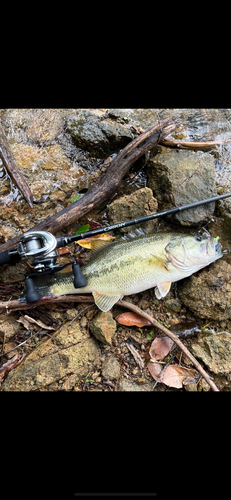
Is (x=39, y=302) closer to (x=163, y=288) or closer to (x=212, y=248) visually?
(x=163, y=288)

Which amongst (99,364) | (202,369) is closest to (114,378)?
(99,364)

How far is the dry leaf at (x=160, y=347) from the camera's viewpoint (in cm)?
341

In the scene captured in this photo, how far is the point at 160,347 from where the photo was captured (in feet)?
11.3

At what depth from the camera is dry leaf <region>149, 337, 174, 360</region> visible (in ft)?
11.2

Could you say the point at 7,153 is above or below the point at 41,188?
above

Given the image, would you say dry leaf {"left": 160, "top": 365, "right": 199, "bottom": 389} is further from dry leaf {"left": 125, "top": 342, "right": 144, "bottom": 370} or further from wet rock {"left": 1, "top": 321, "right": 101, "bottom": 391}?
wet rock {"left": 1, "top": 321, "right": 101, "bottom": 391}

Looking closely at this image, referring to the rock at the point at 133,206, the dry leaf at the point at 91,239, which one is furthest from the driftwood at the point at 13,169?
the rock at the point at 133,206

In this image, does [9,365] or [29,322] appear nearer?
[9,365]

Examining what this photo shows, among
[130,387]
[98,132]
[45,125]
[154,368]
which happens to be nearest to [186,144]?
[98,132]

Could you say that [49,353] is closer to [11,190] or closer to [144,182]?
[11,190]

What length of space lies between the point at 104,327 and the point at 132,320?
0.39m

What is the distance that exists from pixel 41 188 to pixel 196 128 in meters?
2.43

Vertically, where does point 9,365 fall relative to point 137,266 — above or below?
below

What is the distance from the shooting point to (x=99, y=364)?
3320 millimetres
